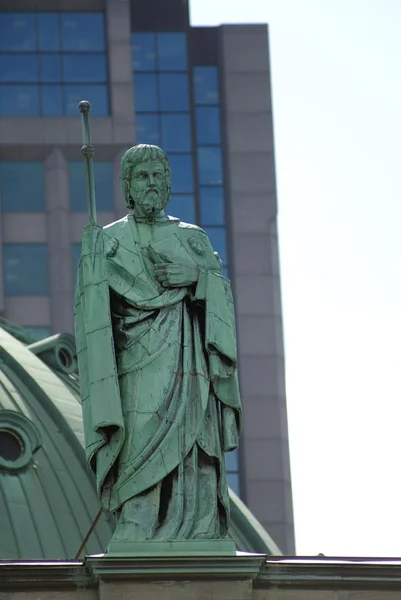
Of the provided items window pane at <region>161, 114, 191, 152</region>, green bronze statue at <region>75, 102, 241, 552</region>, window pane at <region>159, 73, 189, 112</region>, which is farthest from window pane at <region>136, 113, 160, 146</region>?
green bronze statue at <region>75, 102, 241, 552</region>

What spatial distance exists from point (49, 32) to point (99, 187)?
294 inches

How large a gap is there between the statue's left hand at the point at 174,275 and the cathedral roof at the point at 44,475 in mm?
17090

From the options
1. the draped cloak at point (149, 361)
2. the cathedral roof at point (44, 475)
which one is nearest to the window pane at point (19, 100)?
the cathedral roof at point (44, 475)

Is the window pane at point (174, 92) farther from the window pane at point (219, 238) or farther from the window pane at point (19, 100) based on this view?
the window pane at point (219, 238)

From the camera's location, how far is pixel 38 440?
4547cm

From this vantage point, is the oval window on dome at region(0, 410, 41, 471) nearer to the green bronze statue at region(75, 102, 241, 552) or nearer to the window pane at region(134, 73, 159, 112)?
the green bronze statue at region(75, 102, 241, 552)

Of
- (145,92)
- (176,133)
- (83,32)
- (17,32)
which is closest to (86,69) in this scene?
(83,32)

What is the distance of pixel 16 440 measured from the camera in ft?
149

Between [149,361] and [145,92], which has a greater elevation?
[145,92]

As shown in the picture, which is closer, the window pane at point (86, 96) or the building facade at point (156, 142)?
the building facade at point (156, 142)

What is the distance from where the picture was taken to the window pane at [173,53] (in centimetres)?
8856

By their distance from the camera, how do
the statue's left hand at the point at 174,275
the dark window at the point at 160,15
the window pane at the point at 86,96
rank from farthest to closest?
the dark window at the point at 160,15 → the window pane at the point at 86,96 → the statue's left hand at the point at 174,275

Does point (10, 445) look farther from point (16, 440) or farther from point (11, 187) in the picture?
point (11, 187)

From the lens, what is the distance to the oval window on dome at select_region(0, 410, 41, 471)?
44.8 m
